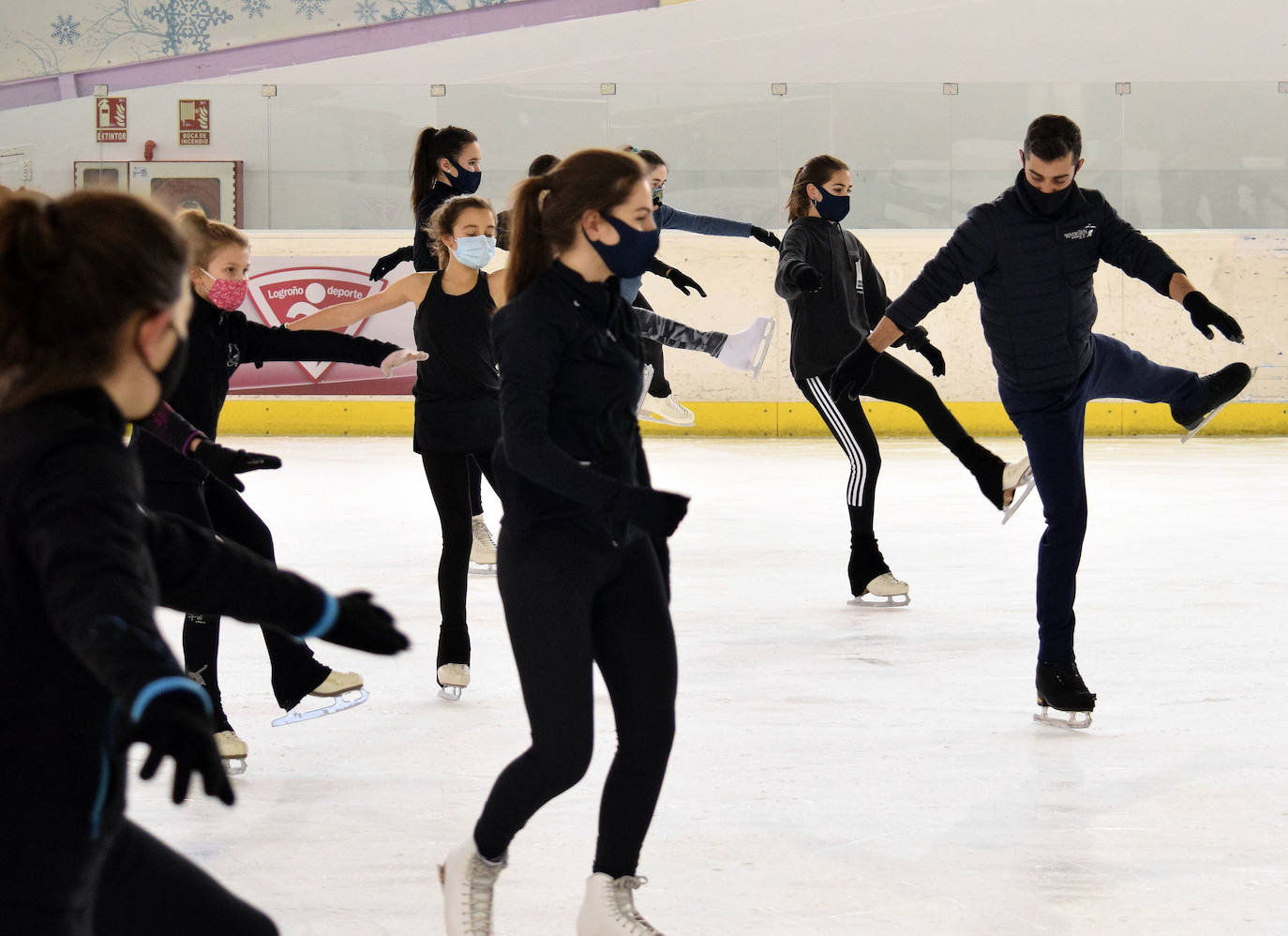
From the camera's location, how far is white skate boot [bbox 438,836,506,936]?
218 cm

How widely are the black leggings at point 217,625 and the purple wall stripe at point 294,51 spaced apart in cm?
1333

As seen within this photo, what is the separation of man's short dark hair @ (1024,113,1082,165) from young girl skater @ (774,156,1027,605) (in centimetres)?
168

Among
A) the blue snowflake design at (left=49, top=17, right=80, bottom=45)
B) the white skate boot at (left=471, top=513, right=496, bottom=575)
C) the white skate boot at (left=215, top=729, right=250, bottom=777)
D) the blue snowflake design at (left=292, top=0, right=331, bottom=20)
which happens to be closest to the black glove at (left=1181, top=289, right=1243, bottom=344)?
the white skate boot at (left=215, top=729, right=250, bottom=777)

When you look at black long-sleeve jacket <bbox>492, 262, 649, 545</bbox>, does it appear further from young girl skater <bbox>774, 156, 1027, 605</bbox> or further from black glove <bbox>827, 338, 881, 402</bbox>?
young girl skater <bbox>774, 156, 1027, 605</bbox>

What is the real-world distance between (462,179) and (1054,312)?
2751 mm

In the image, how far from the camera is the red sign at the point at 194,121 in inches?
551

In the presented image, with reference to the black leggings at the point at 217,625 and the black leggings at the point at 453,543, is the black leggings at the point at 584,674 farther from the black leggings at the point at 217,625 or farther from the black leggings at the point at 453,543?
the black leggings at the point at 453,543

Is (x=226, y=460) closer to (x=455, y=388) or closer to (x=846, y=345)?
(x=455, y=388)

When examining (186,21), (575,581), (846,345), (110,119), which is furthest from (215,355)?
(186,21)

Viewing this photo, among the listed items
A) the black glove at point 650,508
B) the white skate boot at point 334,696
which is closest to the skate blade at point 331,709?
the white skate boot at point 334,696

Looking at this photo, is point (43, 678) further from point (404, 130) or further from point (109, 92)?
point (109, 92)

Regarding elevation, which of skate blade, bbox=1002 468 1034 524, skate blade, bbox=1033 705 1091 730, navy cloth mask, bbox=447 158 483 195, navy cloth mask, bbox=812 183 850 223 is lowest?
skate blade, bbox=1033 705 1091 730

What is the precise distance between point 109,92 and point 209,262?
1271cm

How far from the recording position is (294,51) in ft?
54.3
